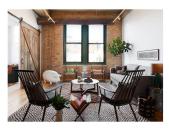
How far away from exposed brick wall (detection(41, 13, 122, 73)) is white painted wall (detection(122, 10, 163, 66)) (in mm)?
484

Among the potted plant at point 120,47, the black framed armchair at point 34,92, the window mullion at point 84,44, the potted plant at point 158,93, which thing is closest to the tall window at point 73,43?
the window mullion at point 84,44

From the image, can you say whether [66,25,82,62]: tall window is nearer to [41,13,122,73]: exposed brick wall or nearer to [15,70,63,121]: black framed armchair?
[41,13,122,73]: exposed brick wall

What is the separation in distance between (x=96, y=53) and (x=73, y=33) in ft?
4.93

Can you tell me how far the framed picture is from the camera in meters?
5.22

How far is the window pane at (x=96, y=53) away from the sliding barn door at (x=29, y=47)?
2547mm

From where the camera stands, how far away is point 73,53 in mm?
9008

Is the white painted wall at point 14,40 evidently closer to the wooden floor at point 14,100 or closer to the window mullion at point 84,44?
the wooden floor at point 14,100

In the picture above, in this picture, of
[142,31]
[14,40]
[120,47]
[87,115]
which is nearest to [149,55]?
[142,31]

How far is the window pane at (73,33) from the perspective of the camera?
350 inches

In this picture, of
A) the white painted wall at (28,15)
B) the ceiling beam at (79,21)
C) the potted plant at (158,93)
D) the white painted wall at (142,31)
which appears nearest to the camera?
the potted plant at (158,93)

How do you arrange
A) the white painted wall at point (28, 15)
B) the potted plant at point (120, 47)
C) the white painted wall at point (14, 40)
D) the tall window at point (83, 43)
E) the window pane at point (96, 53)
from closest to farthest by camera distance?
1. the white painted wall at point (28, 15)
2. the white painted wall at point (14, 40)
3. the potted plant at point (120, 47)
4. the tall window at point (83, 43)
5. the window pane at point (96, 53)

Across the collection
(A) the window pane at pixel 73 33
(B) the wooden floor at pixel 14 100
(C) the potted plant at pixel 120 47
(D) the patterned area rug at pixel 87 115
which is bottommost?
(D) the patterned area rug at pixel 87 115

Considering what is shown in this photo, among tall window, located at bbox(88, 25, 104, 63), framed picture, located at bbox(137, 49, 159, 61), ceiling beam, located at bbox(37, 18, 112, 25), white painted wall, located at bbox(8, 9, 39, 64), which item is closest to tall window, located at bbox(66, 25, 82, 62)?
tall window, located at bbox(88, 25, 104, 63)
